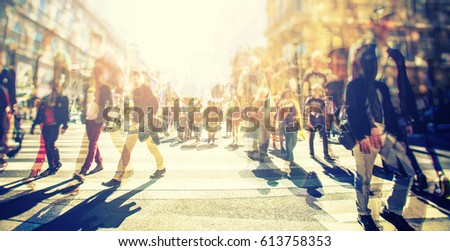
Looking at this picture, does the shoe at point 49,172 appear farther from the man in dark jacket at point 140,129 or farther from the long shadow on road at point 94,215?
the long shadow on road at point 94,215

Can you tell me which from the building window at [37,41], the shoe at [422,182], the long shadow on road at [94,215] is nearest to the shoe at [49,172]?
the long shadow on road at [94,215]

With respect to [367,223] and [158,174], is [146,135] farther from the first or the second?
[367,223]

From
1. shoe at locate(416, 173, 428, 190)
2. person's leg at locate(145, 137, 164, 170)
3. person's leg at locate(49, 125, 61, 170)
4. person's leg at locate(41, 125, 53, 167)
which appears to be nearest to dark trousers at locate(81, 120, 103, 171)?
person's leg at locate(49, 125, 61, 170)

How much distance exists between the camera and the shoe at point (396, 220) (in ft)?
7.73

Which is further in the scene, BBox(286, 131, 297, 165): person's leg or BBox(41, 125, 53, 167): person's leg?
Result: BBox(286, 131, 297, 165): person's leg

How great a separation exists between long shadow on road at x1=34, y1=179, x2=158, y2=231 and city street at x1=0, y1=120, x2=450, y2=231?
11 mm

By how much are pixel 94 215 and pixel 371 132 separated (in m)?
3.38

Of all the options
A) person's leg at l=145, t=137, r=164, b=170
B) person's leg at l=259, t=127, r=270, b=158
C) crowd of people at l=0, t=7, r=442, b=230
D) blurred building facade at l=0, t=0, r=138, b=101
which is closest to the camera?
crowd of people at l=0, t=7, r=442, b=230

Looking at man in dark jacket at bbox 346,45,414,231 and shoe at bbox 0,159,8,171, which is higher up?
man in dark jacket at bbox 346,45,414,231

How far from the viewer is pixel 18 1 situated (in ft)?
65.1

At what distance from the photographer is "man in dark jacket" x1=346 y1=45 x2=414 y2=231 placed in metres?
2.39

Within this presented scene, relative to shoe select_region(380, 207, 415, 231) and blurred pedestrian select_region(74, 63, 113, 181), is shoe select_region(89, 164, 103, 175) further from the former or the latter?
shoe select_region(380, 207, 415, 231)

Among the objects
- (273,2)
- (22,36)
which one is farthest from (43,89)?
(22,36)
